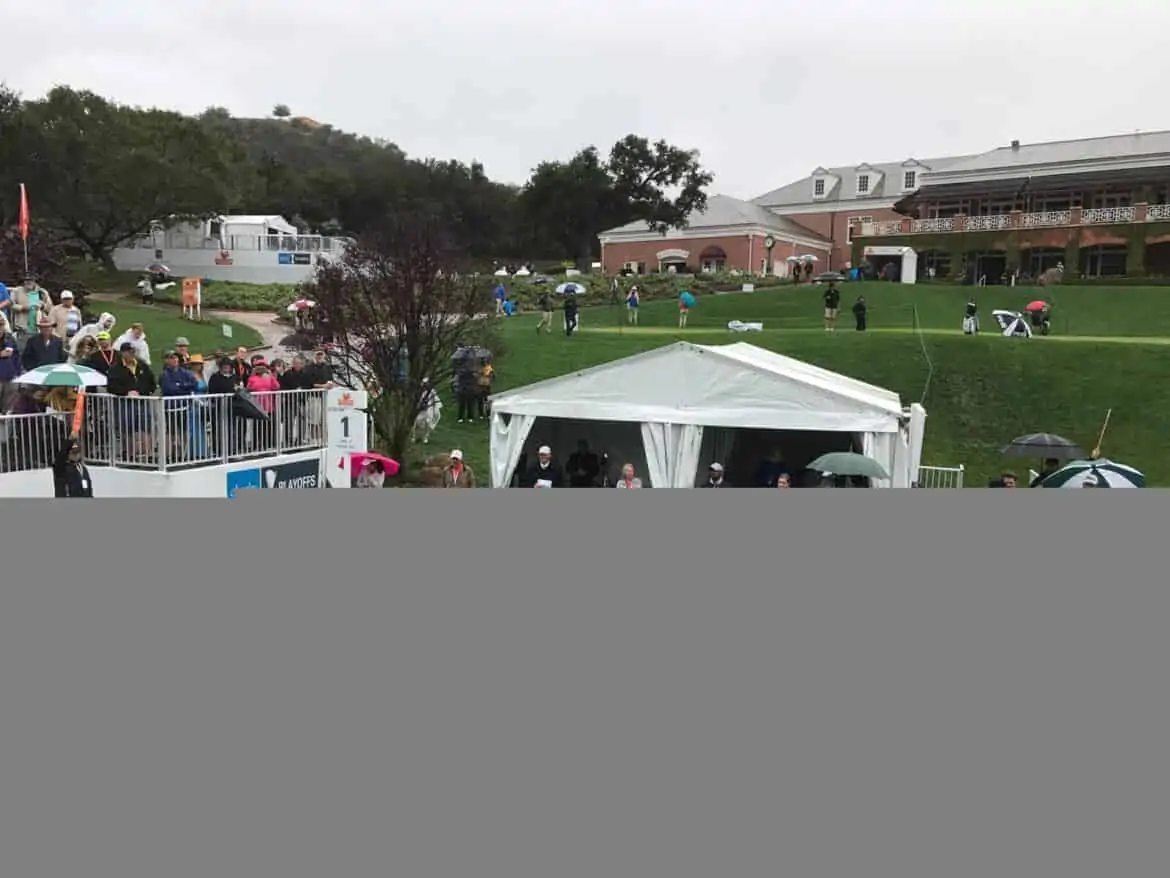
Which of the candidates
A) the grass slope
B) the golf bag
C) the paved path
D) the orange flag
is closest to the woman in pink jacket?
the orange flag

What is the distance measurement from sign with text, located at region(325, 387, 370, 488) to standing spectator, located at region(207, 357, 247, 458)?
1.06 metres

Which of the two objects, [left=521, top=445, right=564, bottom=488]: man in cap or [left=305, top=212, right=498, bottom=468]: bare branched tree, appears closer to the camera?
[left=521, top=445, right=564, bottom=488]: man in cap

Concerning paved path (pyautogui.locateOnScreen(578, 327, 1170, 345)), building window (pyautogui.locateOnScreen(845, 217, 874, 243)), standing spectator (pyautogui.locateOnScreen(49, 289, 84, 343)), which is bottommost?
standing spectator (pyautogui.locateOnScreen(49, 289, 84, 343))

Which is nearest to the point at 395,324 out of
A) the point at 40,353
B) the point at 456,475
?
the point at 456,475

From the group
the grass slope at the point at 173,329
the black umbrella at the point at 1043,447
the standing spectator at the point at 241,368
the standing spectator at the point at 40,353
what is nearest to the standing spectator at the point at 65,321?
the standing spectator at the point at 241,368

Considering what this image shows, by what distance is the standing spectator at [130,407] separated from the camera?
344 inches

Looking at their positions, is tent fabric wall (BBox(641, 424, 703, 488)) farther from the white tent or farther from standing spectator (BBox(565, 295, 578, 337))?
standing spectator (BBox(565, 295, 578, 337))

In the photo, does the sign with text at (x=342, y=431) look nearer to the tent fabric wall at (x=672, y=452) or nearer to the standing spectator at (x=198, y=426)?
the standing spectator at (x=198, y=426)

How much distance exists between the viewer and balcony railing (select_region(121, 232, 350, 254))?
3083 cm

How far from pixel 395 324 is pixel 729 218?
110ft

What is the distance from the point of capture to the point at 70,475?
28.0 ft

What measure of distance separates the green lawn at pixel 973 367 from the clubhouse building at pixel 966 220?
872 centimetres

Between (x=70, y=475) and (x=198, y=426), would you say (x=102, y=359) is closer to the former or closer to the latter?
(x=198, y=426)

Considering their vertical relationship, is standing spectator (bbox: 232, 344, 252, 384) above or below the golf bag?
below
